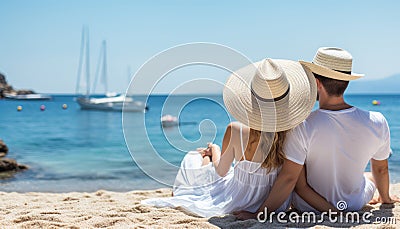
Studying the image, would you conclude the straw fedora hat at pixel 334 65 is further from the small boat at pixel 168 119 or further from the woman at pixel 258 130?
the small boat at pixel 168 119

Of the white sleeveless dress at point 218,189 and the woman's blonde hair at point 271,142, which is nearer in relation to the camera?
the woman's blonde hair at point 271,142

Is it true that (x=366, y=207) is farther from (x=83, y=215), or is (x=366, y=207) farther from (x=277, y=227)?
(x=83, y=215)

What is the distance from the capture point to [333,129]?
10.3ft

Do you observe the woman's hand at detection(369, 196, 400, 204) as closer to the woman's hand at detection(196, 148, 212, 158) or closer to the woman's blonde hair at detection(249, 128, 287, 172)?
the woman's blonde hair at detection(249, 128, 287, 172)

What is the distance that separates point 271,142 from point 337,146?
51 cm

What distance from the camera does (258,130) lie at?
3074mm

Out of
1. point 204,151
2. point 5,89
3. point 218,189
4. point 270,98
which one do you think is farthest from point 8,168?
point 5,89

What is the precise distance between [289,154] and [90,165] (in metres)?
7.25

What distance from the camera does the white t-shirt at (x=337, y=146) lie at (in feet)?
10.3

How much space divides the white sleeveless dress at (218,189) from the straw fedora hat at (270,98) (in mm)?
394

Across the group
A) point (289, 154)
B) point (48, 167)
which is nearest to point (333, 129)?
point (289, 154)

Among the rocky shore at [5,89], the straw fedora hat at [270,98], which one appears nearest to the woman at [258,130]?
the straw fedora hat at [270,98]

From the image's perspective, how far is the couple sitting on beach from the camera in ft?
9.92

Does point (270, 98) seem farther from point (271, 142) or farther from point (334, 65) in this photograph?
point (334, 65)
